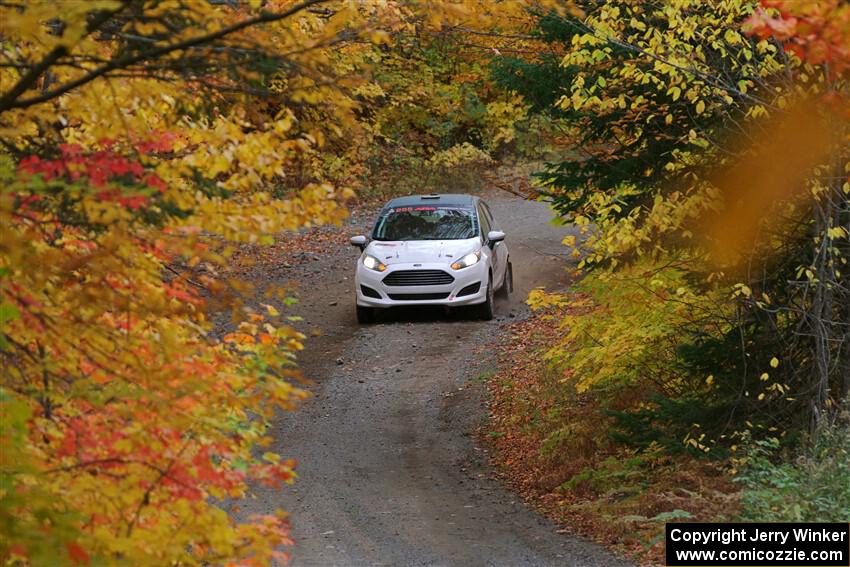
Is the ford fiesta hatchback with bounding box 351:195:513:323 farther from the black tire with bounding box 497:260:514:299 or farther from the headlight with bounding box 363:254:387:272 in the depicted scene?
the black tire with bounding box 497:260:514:299

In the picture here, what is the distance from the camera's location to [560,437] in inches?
484

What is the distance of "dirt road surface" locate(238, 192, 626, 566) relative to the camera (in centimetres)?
950

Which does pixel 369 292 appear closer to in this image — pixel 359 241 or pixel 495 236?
pixel 359 241

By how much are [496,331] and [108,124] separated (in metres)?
12.7

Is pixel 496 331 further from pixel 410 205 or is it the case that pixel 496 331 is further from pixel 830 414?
pixel 830 414

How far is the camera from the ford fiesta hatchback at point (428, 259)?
17016mm

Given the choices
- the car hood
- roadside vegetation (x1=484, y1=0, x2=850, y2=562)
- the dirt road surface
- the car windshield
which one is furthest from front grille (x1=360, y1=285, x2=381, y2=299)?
roadside vegetation (x1=484, y1=0, x2=850, y2=562)

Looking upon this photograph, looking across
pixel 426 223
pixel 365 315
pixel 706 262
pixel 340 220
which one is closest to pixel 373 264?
pixel 365 315

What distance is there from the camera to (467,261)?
671 inches

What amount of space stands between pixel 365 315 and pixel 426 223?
1920mm

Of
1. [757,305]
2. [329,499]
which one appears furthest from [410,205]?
[757,305]

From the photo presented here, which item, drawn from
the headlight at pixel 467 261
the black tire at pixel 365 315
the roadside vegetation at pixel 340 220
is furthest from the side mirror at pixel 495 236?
the black tire at pixel 365 315

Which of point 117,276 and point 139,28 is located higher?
point 139,28

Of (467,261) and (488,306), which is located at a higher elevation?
(467,261)
